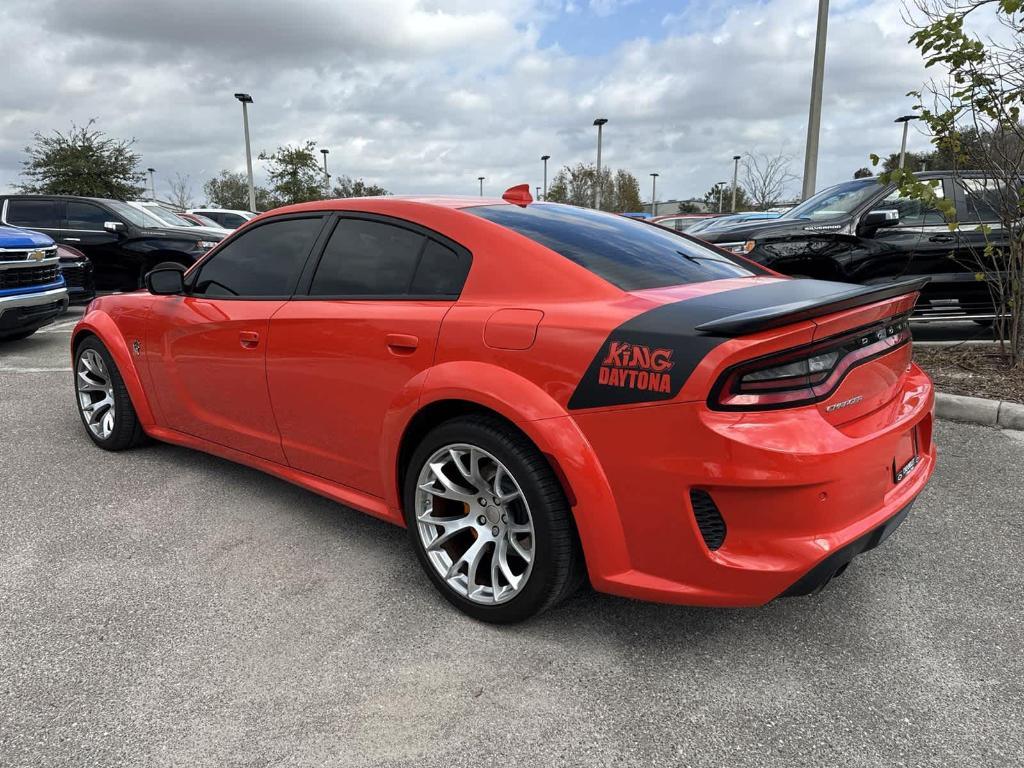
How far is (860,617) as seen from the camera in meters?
2.58

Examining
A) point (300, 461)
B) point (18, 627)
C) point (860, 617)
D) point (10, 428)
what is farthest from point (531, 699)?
point (10, 428)

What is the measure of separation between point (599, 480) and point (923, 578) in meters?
1.60

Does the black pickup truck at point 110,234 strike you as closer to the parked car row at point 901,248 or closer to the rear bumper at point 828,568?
the parked car row at point 901,248

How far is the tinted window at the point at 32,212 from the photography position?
36.4 feet

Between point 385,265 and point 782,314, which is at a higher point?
point 385,265

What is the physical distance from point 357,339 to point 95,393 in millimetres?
2666

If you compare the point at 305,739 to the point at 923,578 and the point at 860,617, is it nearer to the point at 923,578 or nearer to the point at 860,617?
the point at 860,617

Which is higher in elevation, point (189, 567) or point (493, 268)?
point (493, 268)

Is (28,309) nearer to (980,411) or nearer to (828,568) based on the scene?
(828,568)

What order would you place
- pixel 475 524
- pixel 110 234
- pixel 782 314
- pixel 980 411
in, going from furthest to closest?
pixel 110 234, pixel 980 411, pixel 475 524, pixel 782 314

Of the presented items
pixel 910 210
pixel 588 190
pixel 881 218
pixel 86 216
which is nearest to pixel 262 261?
pixel 881 218

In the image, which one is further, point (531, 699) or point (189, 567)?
point (189, 567)

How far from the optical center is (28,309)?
732 centimetres

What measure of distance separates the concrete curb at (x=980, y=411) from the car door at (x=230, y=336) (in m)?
4.38
